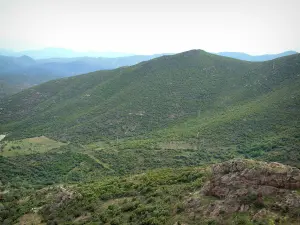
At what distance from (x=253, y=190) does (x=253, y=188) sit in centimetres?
32

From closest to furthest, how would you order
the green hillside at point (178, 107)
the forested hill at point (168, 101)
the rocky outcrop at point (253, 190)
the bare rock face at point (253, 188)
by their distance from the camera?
the rocky outcrop at point (253, 190), the bare rock face at point (253, 188), the green hillside at point (178, 107), the forested hill at point (168, 101)

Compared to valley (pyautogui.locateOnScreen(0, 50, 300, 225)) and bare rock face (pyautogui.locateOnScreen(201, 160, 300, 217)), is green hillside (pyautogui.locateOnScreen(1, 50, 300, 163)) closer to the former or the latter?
valley (pyautogui.locateOnScreen(0, 50, 300, 225))

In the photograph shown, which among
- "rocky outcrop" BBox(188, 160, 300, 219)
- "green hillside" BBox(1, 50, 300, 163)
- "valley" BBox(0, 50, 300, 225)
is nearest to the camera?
"rocky outcrop" BBox(188, 160, 300, 219)

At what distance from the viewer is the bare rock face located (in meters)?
19.8

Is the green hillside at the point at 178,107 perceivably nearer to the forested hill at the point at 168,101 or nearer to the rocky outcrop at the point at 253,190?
the forested hill at the point at 168,101

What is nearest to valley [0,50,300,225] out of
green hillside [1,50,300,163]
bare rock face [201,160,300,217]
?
bare rock face [201,160,300,217]

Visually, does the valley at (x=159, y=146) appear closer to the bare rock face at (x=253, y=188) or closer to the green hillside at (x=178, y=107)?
the bare rock face at (x=253, y=188)

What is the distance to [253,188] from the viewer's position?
21312 millimetres

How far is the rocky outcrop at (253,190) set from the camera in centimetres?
1948

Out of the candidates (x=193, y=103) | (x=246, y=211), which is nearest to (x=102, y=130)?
(x=193, y=103)

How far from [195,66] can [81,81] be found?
58449 millimetres

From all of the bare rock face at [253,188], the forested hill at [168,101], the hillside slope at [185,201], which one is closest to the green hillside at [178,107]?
the forested hill at [168,101]

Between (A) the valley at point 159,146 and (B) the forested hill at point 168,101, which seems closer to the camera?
(A) the valley at point 159,146

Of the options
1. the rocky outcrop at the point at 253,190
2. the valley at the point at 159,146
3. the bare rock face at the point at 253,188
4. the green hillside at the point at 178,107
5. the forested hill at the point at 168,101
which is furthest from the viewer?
the forested hill at the point at 168,101
